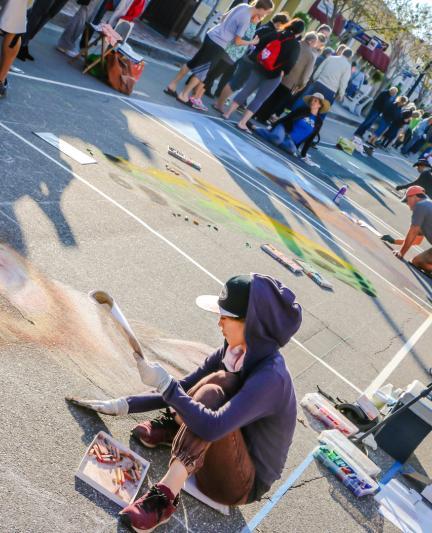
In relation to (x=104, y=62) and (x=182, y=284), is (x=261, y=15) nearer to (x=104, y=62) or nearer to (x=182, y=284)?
(x=104, y=62)

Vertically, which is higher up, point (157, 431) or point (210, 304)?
point (210, 304)

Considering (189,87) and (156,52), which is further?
(156,52)

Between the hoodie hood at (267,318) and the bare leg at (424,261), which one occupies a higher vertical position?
the hoodie hood at (267,318)

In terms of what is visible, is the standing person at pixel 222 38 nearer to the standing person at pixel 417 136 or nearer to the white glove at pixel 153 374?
the white glove at pixel 153 374

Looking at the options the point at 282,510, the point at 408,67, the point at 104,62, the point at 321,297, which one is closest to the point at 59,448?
the point at 282,510

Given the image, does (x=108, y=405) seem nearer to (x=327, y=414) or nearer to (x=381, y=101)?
(x=327, y=414)

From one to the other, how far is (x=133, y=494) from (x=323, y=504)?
153 cm

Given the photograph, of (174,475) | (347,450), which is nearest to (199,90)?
(347,450)

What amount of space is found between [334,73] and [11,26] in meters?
8.70

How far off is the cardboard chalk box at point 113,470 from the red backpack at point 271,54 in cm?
1045

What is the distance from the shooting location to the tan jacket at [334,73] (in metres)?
14.2

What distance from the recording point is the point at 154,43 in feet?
56.4

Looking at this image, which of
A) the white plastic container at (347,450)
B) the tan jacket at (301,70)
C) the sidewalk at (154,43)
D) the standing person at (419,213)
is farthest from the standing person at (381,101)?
the white plastic container at (347,450)

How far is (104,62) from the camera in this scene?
10.6 metres
